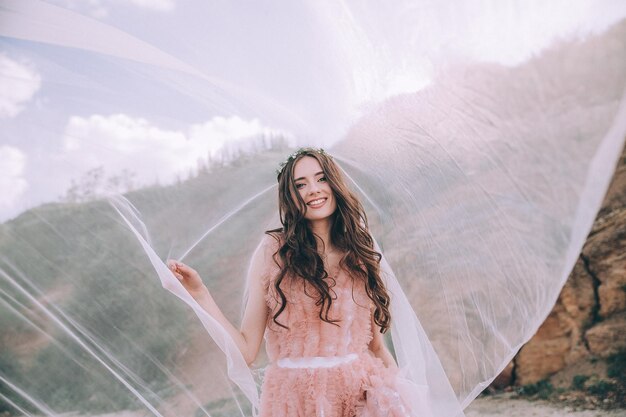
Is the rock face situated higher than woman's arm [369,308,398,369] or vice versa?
woman's arm [369,308,398,369]

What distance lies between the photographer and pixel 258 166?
10.1ft

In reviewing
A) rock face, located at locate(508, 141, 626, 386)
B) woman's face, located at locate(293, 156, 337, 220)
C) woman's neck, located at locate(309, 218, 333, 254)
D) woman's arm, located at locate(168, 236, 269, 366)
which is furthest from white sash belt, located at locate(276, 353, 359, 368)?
rock face, located at locate(508, 141, 626, 386)

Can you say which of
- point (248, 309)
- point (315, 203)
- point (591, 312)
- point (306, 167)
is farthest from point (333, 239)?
point (591, 312)

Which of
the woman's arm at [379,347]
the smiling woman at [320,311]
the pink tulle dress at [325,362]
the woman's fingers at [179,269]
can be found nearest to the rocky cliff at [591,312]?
the smiling woman at [320,311]

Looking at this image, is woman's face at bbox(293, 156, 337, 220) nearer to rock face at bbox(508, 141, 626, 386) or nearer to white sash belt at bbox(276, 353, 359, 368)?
white sash belt at bbox(276, 353, 359, 368)

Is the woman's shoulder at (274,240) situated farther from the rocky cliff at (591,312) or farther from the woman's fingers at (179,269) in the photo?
the rocky cliff at (591,312)

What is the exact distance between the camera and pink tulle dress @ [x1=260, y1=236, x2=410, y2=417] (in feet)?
7.32

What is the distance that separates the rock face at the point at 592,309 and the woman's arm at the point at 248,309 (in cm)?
548

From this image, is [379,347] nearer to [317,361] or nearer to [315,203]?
[317,361]

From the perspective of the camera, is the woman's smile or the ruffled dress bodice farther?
the woman's smile

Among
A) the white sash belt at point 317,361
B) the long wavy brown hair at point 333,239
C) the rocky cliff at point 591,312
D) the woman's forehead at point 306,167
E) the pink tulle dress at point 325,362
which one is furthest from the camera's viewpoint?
the rocky cliff at point 591,312

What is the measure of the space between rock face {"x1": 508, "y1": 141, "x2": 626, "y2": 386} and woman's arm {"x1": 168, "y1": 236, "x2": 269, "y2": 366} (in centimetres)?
548

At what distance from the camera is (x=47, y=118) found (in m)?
2.48

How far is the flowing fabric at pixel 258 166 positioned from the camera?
2.54m
